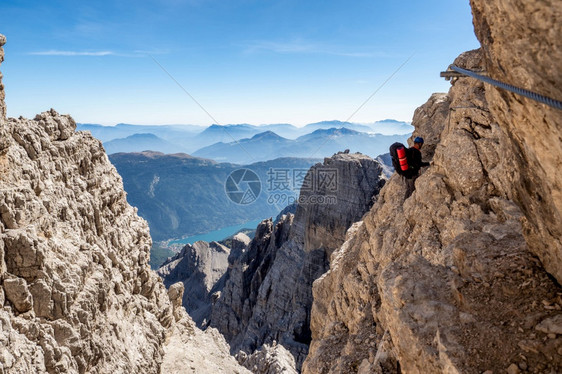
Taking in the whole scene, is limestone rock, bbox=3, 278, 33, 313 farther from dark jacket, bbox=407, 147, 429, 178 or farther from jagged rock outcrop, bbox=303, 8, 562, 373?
dark jacket, bbox=407, 147, 429, 178

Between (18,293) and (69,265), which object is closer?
(18,293)

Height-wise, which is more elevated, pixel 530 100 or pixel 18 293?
pixel 530 100

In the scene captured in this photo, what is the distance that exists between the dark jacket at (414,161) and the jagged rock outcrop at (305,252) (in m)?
34.2

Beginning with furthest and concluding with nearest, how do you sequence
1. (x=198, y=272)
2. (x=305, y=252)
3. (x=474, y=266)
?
(x=198, y=272), (x=305, y=252), (x=474, y=266)

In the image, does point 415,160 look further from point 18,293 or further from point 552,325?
point 18,293

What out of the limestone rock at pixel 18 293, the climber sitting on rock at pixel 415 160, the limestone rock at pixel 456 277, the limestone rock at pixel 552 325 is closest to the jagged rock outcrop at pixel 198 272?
the limestone rock at pixel 18 293

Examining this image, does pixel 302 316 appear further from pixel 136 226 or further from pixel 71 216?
pixel 71 216

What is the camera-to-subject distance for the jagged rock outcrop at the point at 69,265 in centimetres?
1259

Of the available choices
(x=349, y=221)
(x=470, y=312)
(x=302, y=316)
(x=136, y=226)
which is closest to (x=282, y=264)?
(x=302, y=316)

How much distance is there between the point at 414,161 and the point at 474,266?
7.33 metres

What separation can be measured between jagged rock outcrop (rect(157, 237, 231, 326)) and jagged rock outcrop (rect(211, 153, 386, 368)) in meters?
22.3

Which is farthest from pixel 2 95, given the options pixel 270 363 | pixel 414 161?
pixel 270 363

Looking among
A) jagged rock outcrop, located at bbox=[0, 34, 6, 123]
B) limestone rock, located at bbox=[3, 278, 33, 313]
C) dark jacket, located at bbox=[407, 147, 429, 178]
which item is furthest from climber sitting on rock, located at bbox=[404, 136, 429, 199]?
jagged rock outcrop, located at bbox=[0, 34, 6, 123]

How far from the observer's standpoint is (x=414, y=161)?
13.0 meters
